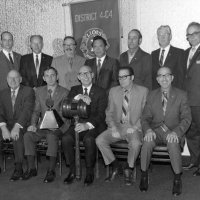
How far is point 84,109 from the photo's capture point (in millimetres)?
4348

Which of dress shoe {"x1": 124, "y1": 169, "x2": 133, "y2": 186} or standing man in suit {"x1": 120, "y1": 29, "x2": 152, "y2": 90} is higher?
standing man in suit {"x1": 120, "y1": 29, "x2": 152, "y2": 90}

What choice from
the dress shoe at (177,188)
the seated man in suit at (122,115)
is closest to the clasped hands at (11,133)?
the seated man in suit at (122,115)

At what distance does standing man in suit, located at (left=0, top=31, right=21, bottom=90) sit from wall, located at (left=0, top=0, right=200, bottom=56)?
2.85ft

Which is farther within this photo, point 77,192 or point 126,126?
point 126,126

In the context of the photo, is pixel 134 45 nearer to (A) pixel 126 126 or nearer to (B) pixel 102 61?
(B) pixel 102 61

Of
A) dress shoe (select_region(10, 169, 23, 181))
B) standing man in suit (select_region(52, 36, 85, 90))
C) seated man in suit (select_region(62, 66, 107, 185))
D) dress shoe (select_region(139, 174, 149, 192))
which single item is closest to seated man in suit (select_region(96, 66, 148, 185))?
seated man in suit (select_region(62, 66, 107, 185))

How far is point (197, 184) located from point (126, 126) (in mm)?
1117

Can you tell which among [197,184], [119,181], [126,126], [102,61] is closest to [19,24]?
[102,61]

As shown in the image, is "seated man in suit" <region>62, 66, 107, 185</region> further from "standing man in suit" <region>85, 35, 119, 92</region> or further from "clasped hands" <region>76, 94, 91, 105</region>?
"standing man in suit" <region>85, 35, 119, 92</region>

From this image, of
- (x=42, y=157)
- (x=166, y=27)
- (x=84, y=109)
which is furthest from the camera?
(x=42, y=157)

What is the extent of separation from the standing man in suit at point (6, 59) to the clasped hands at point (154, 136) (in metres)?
2.59

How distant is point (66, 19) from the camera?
6383 mm

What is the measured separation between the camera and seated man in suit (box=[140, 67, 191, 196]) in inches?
165

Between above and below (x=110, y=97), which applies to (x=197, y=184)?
below
